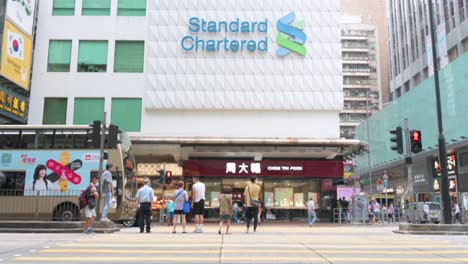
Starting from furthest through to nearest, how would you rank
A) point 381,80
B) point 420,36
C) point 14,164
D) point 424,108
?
1. point 381,80
2. point 420,36
3. point 424,108
4. point 14,164

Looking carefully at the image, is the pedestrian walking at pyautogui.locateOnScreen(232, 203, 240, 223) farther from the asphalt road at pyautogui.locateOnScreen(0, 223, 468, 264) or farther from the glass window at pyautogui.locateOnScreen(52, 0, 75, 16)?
the asphalt road at pyautogui.locateOnScreen(0, 223, 468, 264)

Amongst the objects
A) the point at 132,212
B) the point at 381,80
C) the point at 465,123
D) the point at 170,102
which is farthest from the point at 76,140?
the point at 381,80

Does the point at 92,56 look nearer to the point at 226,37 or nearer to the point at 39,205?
the point at 226,37

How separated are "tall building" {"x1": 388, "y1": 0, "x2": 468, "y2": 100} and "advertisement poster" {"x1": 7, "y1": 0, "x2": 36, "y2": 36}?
3451 centimetres

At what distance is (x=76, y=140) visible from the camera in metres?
19.3

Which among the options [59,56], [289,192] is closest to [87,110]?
[59,56]

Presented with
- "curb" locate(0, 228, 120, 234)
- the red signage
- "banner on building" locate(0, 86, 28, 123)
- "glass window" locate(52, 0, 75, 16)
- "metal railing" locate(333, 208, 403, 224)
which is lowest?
"curb" locate(0, 228, 120, 234)

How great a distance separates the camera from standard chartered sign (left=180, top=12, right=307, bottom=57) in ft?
87.4

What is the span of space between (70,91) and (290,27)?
13.1 m

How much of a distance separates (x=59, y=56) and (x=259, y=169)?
13240 mm

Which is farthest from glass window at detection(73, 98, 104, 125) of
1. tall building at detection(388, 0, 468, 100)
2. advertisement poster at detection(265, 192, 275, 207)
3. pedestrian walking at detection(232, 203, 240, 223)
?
tall building at detection(388, 0, 468, 100)

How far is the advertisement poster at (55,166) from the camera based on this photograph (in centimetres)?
Answer: 1884

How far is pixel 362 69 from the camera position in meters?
88.3

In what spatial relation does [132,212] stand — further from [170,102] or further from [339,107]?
[339,107]
